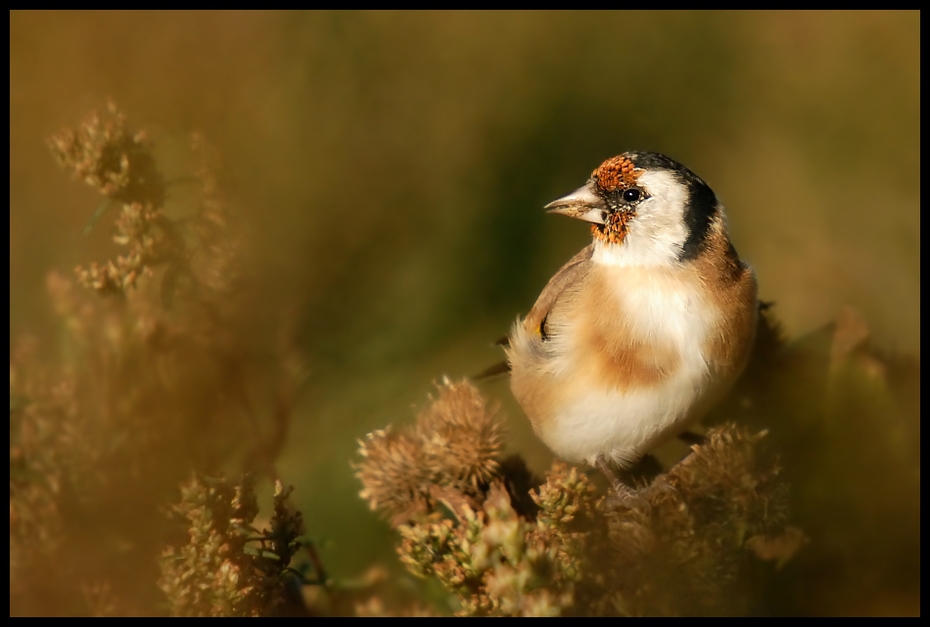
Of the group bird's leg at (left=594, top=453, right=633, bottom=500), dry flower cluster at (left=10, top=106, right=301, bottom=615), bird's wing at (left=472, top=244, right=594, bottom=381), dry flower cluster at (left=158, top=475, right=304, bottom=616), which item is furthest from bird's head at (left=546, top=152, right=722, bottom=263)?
dry flower cluster at (left=158, top=475, right=304, bottom=616)

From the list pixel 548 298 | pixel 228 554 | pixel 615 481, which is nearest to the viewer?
pixel 228 554

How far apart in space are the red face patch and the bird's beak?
2 centimetres

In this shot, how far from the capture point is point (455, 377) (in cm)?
148

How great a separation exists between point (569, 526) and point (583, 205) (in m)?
0.61

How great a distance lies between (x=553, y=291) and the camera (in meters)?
1.42

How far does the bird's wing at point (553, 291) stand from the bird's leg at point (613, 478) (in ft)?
0.71

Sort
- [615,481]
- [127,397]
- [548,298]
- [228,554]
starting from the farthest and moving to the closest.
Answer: [548,298]
[615,481]
[127,397]
[228,554]

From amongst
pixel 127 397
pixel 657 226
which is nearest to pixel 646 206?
pixel 657 226

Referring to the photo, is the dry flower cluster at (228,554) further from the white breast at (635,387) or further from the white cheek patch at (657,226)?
the white cheek patch at (657,226)

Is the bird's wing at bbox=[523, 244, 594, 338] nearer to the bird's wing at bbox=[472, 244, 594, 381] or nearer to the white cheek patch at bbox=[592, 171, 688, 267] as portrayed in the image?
the bird's wing at bbox=[472, 244, 594, 381]

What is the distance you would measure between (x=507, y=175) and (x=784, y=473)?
38.7 inches

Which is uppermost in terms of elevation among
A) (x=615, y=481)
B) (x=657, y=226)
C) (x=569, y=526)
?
(x=657, y=226)

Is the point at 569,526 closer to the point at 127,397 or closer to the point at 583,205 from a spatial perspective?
the point at 127,397

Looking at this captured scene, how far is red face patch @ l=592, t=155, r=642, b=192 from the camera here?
1260 mm
